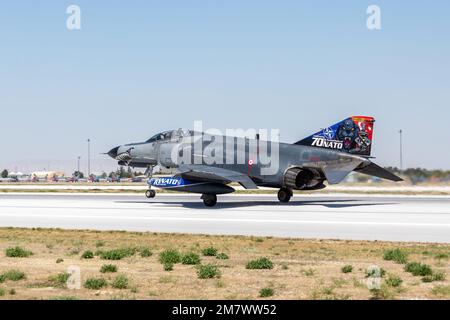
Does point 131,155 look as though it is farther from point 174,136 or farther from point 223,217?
point 223,217

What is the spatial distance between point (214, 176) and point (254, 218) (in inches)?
272

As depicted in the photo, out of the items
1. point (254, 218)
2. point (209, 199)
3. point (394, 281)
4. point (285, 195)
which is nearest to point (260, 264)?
point (394, 281)

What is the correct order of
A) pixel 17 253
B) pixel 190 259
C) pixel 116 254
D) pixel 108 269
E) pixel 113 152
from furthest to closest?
pixel 113 152, pixel 17 253, pixel 116 254, pixel 190 259, pixel 108 269

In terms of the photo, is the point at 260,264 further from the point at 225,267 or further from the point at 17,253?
the point at 17,253

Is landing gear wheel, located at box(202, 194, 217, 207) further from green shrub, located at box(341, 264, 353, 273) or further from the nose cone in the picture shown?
green shrub, located at box(341, 264, 353, 273)

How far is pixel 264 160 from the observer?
3778 cm

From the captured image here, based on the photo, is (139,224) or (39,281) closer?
(39,281)

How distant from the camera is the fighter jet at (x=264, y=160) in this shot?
118ft

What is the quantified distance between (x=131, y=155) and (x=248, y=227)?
57.1 feet

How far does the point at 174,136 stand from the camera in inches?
1555

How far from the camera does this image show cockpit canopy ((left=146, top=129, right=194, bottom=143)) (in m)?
39.1

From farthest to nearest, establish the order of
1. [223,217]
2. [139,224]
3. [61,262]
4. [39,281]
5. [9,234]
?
[223,217] < [139,224] < [9,234] < [61,262] < [39,281]
